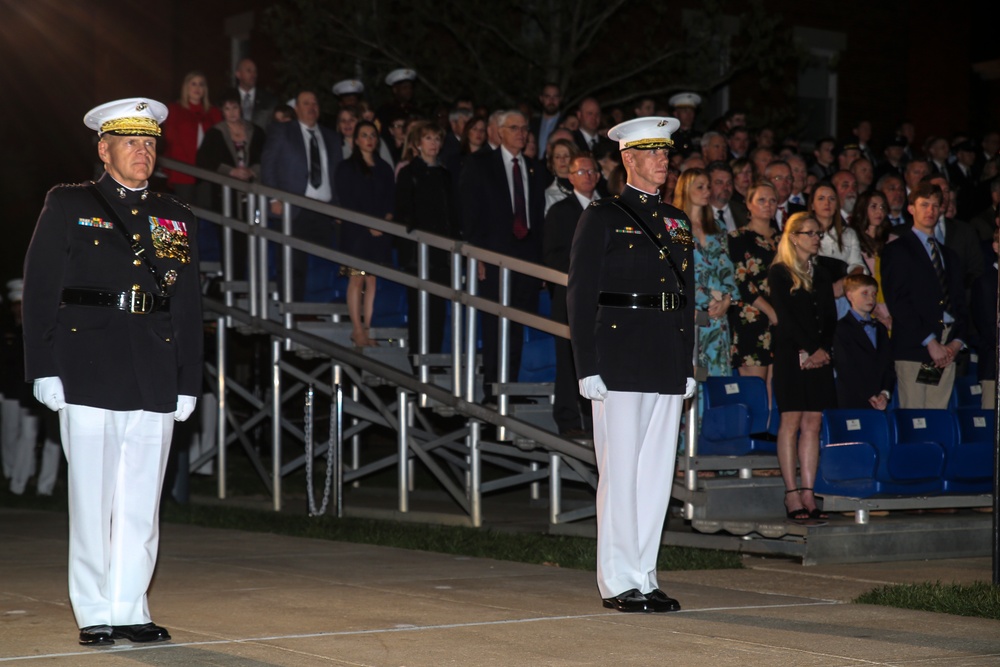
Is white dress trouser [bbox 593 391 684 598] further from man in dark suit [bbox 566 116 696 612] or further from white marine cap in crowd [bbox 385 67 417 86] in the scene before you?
white marine cap in crowd [bbox 385 67 417 86]

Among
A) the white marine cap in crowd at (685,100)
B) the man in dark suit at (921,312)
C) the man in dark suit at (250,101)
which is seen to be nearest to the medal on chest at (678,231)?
the man in dark suit at (921,312)

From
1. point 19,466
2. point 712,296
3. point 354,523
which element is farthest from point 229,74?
point 712,296

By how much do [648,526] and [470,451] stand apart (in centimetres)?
379

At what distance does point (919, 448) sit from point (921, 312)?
1475 mm

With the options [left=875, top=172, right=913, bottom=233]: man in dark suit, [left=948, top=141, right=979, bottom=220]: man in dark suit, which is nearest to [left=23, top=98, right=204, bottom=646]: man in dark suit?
[left=875, top=172, right=913, bottom=233]: man in dark suit

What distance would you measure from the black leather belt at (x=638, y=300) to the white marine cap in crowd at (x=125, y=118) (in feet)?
7.59

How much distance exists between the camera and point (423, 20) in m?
17.0

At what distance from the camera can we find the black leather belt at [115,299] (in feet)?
20.8

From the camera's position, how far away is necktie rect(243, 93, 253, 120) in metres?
14.5

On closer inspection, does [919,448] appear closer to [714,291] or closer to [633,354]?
[714,291]

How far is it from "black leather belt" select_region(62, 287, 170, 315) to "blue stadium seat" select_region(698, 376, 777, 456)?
14.6ft

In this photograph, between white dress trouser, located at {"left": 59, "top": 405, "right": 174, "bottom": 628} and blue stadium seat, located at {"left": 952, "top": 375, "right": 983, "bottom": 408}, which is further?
blue stadium seat, located at {"left": 952, "top": 375, "right": 983, "bottom": 408}

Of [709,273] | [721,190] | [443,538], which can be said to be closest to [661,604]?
[443,538]

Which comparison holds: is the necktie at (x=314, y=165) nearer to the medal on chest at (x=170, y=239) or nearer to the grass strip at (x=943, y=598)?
the medal on chest at (x=170, y=239)
